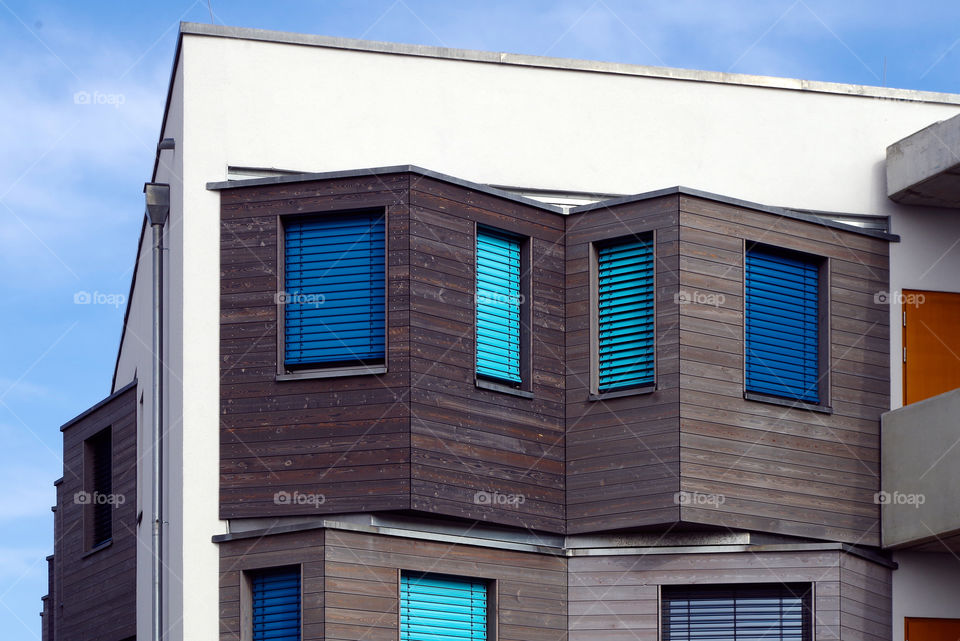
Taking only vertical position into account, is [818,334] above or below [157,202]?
below

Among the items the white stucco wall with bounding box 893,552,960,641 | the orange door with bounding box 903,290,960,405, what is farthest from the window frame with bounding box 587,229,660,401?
the white stucco wall with bounding box 893,552,960,641

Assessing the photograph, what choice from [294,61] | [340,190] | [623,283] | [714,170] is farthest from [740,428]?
[294,61]

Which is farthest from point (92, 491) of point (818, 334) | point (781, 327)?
point (818, 334)

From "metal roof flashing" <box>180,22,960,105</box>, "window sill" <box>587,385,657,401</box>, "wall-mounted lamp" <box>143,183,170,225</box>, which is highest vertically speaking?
"metal roof flashing" <box>180,22,960,105</box>

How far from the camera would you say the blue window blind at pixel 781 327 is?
22.9 m

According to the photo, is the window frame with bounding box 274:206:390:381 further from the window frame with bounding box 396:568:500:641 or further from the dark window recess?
the dark window recess

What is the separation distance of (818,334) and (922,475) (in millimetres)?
2249

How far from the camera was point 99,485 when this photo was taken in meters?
27.3

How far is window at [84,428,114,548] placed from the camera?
26.9 metres

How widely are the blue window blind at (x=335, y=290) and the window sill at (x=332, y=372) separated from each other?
0.46 ft

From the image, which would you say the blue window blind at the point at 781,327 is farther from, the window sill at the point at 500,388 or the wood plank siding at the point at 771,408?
the window sill at the point at 500,388

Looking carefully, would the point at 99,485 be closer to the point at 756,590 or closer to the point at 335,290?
the point at 335,290

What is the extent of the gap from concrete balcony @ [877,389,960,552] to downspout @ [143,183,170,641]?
909 centimetres

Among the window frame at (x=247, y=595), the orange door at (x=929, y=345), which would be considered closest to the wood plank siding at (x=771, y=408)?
the orange door at (x=929, y=345)
